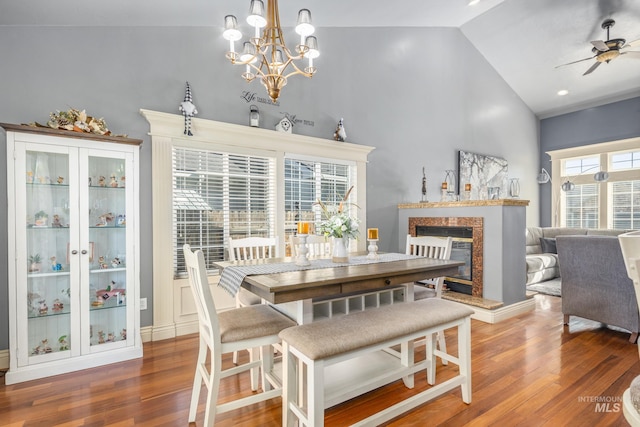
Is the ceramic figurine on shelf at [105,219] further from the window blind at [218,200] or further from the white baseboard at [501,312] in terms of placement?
the white baseboard at [501,312]

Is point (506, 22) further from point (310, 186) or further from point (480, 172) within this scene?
point (310, 186)

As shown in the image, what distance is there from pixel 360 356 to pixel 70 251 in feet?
7.35

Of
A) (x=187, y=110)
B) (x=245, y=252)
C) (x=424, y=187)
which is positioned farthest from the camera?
(x=424, y=187)

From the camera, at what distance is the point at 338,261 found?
2293 millimetres

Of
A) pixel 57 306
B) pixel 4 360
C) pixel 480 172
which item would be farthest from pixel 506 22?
pixel 4 360

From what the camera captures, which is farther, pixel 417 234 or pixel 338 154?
pixel 417 234

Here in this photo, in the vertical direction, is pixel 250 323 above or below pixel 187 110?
below

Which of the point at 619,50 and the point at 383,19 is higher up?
the point at 383,19

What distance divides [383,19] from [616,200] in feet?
18.4

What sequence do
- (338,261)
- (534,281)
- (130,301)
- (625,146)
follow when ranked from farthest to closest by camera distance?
(625,146)
(534,281)
(130,301)
(338,261)

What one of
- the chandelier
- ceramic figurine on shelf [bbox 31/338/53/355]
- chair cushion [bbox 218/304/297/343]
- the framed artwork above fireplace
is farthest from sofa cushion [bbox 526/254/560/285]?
ceramic figurine on shelf [bbox 31/338/53/355]

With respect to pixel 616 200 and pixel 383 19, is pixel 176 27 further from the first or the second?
pixel 616 200

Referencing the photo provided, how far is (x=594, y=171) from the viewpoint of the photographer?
6.33 meters

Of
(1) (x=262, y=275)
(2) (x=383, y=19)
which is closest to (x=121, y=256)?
(1) (x=262, y=275)
